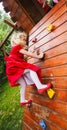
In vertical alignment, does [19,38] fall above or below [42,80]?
above

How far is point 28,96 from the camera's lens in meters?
5.56

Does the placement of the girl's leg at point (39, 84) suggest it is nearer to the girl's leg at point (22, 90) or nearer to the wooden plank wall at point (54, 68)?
the wooden plank wall at point (54, 68)

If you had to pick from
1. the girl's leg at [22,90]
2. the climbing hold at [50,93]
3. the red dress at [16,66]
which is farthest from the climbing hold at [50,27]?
the girl's leg at [22,90]

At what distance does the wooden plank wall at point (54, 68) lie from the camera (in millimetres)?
3934

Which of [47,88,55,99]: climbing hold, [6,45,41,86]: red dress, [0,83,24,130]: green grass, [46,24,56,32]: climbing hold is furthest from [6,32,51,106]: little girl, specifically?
[0,83,24,130]: green grass

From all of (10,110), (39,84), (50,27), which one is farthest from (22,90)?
(10,110)

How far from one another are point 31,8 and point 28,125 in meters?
2.61

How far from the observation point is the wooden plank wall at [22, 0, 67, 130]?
12.9ft

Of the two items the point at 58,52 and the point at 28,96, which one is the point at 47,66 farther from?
the point at 28,96

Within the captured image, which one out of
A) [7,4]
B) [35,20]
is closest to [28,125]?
[35,20]

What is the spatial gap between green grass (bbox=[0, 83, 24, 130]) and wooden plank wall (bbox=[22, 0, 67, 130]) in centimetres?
253

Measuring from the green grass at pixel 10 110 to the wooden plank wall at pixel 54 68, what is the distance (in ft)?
8.29

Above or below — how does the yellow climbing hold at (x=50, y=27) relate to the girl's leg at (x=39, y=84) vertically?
above

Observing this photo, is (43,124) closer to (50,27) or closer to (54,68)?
(54,68)
